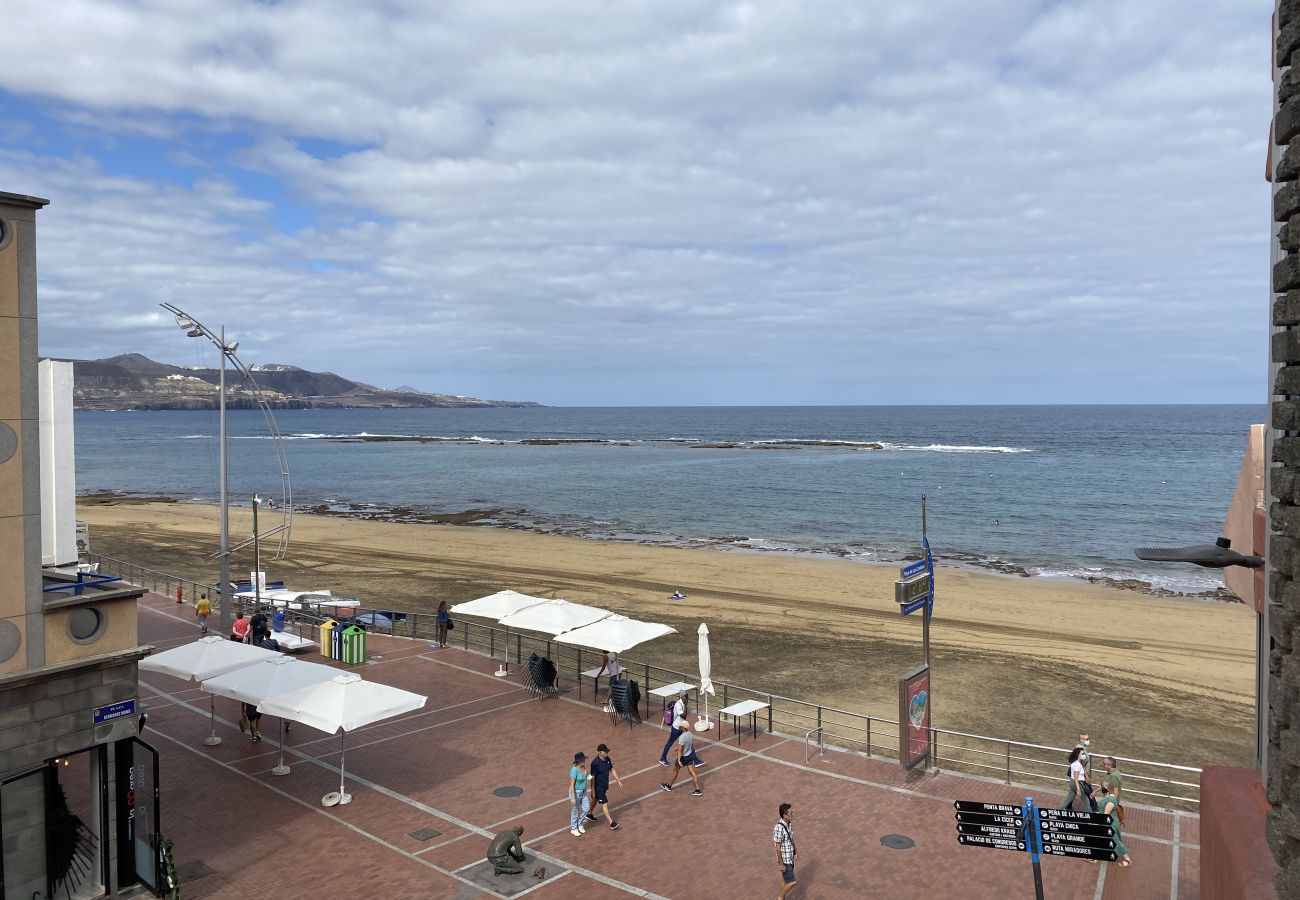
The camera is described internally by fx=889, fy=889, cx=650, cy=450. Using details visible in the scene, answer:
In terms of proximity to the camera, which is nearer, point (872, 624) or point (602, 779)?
point (602, 779)

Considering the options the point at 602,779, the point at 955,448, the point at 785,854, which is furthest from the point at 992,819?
the point at 955,448

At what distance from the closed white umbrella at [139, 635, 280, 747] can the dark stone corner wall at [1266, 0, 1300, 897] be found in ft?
47.9

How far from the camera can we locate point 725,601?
33.3 m

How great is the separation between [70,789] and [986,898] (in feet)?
37.6

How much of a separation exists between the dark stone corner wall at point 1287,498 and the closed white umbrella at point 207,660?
47.9ft

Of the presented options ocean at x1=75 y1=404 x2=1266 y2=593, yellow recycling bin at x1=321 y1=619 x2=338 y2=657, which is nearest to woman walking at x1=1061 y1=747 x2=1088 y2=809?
yellow recycling bin at x1=321 y1=619 x2=338 y2=657

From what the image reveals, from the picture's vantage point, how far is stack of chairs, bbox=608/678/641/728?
16906mm

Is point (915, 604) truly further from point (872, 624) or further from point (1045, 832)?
point (872, 624)

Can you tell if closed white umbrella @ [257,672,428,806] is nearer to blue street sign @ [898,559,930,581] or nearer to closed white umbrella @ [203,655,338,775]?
closed white umbrella @ [203,655,338,775]

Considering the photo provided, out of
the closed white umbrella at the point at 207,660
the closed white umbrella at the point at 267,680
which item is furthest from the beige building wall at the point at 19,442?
the closed white umbrella at the point at 207,660

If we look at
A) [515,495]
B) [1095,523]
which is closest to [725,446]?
[515,495]

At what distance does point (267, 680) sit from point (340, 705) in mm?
1646

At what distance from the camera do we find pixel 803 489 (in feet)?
254

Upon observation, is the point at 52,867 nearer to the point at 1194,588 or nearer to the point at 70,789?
the point at 70,789
